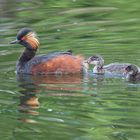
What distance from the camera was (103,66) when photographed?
41.6 feet

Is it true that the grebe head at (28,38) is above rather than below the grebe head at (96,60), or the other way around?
above

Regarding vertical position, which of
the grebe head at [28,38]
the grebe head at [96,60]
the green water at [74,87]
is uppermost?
the grebe head at [28,38]

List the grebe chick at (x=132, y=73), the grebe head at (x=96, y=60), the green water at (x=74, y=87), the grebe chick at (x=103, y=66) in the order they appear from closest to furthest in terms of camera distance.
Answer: the green water at (x=74, y=87)
the grebe chick at (x=132, y=73)
the grebe chick at (x=103, y=66)
the grebe head at (x=96, y=60)

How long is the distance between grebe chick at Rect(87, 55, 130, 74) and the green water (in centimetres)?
31

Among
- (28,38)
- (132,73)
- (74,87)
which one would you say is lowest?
(74,87)

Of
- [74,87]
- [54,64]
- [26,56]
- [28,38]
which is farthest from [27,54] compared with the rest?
[74,87]

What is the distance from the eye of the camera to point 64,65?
12.7 metres

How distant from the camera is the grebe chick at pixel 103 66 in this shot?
485 inches

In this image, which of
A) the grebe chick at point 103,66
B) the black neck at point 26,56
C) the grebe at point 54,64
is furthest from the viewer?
the black neck at point 26,56

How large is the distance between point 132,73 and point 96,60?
3.10 feet

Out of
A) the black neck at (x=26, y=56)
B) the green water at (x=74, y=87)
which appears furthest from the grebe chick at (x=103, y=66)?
the black neck at (x=26, y=56)

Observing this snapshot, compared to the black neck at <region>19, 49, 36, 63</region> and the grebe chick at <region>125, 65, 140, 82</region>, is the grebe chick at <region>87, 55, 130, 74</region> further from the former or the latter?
the black neck at <region>19, 49, 36, 63</region>

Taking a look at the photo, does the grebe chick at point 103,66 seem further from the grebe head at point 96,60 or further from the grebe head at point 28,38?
the grebe head at point 28,38

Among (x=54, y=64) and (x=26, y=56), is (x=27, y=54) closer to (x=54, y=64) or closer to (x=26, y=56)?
(x=26, y=56)
